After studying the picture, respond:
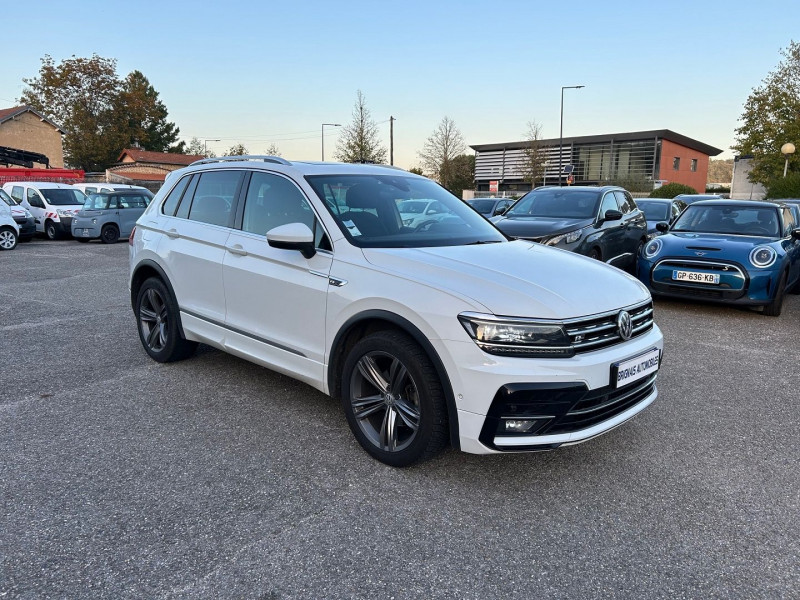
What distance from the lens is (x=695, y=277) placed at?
7887 mm

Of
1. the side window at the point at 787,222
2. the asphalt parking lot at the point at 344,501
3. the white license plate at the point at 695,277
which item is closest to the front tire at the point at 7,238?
the asphalt parking lot at the point at 344,501

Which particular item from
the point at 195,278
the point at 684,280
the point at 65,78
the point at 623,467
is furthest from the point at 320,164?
the point at 65,78

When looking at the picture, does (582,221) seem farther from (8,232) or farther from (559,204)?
(8,232)

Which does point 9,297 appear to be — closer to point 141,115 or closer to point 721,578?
point 721,578

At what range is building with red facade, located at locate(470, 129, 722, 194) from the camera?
175 feet

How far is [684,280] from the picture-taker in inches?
313

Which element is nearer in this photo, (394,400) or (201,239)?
Result: (394,400)

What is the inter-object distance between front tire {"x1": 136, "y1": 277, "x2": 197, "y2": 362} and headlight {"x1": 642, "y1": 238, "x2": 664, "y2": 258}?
630cm

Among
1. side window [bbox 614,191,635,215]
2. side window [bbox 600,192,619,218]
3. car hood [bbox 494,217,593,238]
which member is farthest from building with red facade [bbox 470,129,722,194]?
car hood [bbox 494,217,593,238]

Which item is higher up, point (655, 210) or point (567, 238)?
point (655, 210)

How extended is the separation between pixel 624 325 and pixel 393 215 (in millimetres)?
1703

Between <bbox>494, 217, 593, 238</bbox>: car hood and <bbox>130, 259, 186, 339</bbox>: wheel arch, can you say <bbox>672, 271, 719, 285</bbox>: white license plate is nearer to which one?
<bbox>494, 217, 593, 238</bbox>: car hood

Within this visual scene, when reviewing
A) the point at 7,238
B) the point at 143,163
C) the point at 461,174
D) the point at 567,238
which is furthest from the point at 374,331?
the point at 461,174

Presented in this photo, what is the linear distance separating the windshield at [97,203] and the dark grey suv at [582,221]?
13.5 metres
